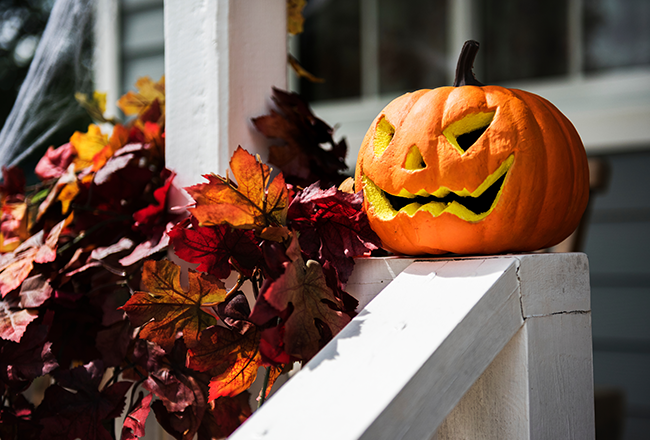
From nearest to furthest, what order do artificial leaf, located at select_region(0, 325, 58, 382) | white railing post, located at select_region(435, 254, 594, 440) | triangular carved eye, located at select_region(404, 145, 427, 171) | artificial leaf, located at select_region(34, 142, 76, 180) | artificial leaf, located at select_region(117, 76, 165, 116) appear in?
white railing post, located at select_region(435, 254, 594, 440), triangular carved eye, located at select_region(404, 145, 427, 171), artificial leaf, located at select_region(0, 325, 58, 382), artificial leaf, located at select_region(34, 142, 76, 180), artificial leaf, located at select_region(117, 76, 165, 116)

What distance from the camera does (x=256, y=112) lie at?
3.15 feet

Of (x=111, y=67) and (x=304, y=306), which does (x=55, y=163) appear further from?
(x=111, y=67)

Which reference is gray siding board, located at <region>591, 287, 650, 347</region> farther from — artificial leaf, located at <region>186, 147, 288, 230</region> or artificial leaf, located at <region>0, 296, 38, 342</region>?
artificial leaf, located at <region>0, 296, 38, 342</region>

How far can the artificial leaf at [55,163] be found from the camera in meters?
1.08

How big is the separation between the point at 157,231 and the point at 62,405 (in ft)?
1.06

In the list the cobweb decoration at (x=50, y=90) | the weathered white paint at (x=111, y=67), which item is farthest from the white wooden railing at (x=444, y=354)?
the weathered white paint at (x=111, y=67)

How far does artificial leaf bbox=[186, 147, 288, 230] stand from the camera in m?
0.64

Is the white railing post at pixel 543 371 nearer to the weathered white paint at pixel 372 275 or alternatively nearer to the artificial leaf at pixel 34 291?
the weathered white paint at pixel 372 275

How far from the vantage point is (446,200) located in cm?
72

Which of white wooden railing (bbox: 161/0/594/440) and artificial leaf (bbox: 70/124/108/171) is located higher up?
artificial leaf (bbox: 70/124/108/171)

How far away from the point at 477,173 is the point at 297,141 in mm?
427

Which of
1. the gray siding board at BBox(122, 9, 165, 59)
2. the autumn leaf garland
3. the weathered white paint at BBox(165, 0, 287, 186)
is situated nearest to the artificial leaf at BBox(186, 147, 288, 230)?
the autumn leaf garland

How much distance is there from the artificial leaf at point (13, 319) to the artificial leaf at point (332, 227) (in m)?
0.48

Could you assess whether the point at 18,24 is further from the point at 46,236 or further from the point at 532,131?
the point at 532,131
